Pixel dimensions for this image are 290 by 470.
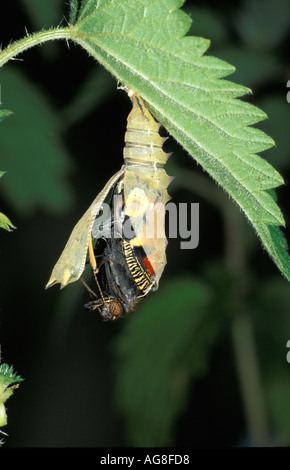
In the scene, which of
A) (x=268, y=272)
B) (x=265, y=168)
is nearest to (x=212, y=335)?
(x=268, y=272)

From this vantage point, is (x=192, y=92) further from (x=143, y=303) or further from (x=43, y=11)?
(x=143, y=303)

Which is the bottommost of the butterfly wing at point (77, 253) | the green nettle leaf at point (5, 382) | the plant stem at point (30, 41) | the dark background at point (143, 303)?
the green nettle leaf at point (5, 382)

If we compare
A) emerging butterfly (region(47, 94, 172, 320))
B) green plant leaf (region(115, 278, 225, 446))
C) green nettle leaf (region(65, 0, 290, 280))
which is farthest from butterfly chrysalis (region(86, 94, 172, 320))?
green plant leaf (region(115, 278, 225, 446))

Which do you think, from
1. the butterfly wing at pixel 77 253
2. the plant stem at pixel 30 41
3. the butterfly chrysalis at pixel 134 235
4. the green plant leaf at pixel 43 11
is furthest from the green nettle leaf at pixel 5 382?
the green plant leaf at pixel 43 11

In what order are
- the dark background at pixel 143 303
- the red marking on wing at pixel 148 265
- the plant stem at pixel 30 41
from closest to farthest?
the plant stem at pixel 30 41 → the red marking on wing at pixel 148 265 → the dark background at pixel 143 303

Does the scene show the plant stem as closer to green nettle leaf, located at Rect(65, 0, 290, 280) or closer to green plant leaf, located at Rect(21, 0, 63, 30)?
green nettle leaf, located at Rect(65, 0, 290, 280)

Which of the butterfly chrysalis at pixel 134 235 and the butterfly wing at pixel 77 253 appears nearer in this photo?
the butterfly wing at pixel 77 253

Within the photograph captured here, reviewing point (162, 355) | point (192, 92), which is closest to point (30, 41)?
point (192, 92)

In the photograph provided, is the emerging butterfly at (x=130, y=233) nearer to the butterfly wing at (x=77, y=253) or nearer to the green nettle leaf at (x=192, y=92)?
the butterfly wing at (x=77, y=253)
